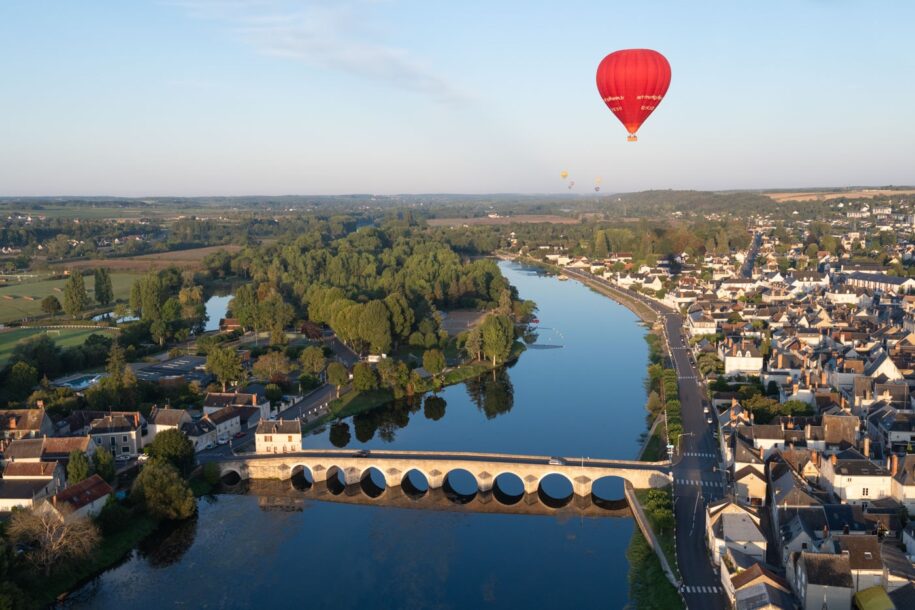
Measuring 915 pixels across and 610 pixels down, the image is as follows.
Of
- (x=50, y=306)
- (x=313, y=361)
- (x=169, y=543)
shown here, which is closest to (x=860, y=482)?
(x=169, y=543)

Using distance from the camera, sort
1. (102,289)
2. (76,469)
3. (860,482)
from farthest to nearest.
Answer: (102,289) → (76,469) → (860,482)

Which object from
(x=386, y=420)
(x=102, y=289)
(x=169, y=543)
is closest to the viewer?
(x=169, y=543)

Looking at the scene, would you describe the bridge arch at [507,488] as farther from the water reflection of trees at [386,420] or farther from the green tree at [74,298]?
the green tree at [74,298]

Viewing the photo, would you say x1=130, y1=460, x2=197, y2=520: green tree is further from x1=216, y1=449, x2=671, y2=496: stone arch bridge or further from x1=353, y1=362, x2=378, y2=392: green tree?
x1=353, y1=362, x2=378, y2=392: green tree

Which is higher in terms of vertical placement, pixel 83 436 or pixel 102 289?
pixel 102 289

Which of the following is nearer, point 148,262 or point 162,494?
point 162,494

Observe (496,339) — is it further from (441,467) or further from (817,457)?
(817,457)

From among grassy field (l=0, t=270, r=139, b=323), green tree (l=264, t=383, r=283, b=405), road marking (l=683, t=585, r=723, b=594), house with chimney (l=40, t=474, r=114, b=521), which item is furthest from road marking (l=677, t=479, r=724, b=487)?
grassy field (l=0, t=270, r=139, b=323)

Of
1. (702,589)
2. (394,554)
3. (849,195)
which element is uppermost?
(849,195)
